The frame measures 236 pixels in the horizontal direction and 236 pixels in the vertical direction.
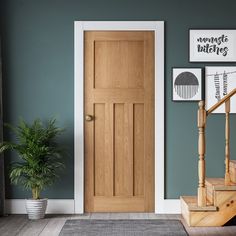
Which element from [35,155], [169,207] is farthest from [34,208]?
[169,207]

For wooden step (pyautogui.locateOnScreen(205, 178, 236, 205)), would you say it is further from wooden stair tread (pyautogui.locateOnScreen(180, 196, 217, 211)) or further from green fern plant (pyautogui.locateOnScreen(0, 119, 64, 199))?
green fern plant (pyautogui.locateOnScreen(0, 119, 64, 199))

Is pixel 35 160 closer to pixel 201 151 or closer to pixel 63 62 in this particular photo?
pixel 63 62

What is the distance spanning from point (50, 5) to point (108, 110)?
1312 millimetres

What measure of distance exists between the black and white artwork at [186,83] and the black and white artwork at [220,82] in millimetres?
101

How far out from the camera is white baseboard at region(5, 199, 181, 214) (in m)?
6.04

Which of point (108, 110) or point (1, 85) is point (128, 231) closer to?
point (108, 110)

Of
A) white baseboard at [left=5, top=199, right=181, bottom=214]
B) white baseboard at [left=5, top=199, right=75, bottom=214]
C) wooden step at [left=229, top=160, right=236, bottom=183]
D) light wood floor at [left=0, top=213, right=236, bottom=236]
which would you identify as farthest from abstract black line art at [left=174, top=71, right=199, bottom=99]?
white baseboard at [left=5, top=199, right=75, bottom=214]

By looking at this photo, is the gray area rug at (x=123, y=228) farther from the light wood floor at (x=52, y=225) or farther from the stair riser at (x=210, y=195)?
the stair riser at (x=210, y=195)

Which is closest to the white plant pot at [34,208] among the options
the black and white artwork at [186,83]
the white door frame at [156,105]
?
the white door frame at [156,105]

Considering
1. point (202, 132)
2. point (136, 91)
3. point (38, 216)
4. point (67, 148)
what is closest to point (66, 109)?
point (67, 148)

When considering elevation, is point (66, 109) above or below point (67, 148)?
above

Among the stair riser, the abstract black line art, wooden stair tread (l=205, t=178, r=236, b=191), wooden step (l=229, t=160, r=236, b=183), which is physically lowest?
the stair riser

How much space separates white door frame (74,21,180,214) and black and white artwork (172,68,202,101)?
0.47 ft

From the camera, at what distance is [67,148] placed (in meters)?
6.05
